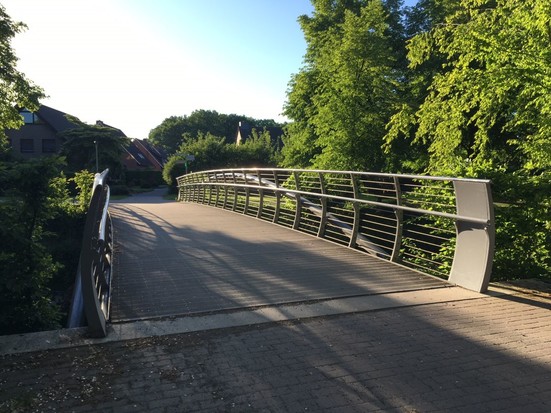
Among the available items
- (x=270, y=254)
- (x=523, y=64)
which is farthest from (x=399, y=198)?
(x=523, y=64)

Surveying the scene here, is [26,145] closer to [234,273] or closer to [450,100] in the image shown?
[450,100]

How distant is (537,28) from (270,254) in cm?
560

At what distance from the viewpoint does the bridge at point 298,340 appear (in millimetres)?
2932

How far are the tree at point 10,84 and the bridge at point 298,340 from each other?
39.9 feet

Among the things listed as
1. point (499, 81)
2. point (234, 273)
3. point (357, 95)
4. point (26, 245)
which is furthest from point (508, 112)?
point (357, 95)

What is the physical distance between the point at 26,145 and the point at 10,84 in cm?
3986

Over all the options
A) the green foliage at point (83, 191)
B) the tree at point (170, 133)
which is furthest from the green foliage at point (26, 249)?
the tree at point (170, 133)

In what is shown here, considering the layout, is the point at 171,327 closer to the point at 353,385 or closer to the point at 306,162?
the point at 353,385

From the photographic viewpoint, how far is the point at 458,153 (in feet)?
36.7

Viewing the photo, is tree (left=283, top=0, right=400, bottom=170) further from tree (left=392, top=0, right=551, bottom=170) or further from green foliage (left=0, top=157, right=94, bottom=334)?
green foliage (left=0, top=157, right=94, bottom=334)

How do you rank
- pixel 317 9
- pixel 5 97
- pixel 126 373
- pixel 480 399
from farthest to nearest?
pixel 317 9, pixel 5 97, pixel 126 373, pixel 480 399

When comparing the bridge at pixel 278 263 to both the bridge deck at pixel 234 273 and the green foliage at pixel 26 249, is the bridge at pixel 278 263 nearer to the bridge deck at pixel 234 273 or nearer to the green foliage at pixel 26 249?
the bridge deck at pixel 234 273

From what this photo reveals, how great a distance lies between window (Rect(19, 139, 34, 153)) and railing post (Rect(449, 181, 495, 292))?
54842 mm

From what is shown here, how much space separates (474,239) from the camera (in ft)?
16.7
